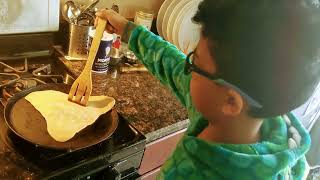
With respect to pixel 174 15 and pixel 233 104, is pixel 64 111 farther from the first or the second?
pixel 174 15

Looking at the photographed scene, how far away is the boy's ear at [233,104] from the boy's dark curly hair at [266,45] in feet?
0.06

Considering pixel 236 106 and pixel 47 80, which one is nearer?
pixel 236 106

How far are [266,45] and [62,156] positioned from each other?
0.48m

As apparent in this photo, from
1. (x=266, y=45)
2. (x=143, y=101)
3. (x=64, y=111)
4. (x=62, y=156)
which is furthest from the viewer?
(x=143, y=101)

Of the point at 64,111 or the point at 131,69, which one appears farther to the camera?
the point at 131,69

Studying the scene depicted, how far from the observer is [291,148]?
0.57 meters

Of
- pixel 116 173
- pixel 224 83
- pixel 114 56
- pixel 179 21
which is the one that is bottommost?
pixel 116 173

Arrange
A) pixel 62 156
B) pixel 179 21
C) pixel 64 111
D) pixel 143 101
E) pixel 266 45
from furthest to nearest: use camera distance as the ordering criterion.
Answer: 1. pixel 179 21
2. pixel 143 101
3. pixel 64 111
4. pixel 62 156
5. pixel 266 45

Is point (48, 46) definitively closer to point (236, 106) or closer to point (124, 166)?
point (124, 166)

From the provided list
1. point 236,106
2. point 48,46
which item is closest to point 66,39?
point 48,46

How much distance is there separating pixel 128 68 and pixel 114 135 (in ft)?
1.24

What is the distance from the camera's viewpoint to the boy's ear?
50 centimetres

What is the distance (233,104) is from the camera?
51 cm

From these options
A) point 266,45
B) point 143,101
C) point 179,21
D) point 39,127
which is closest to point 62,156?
point 39,127
